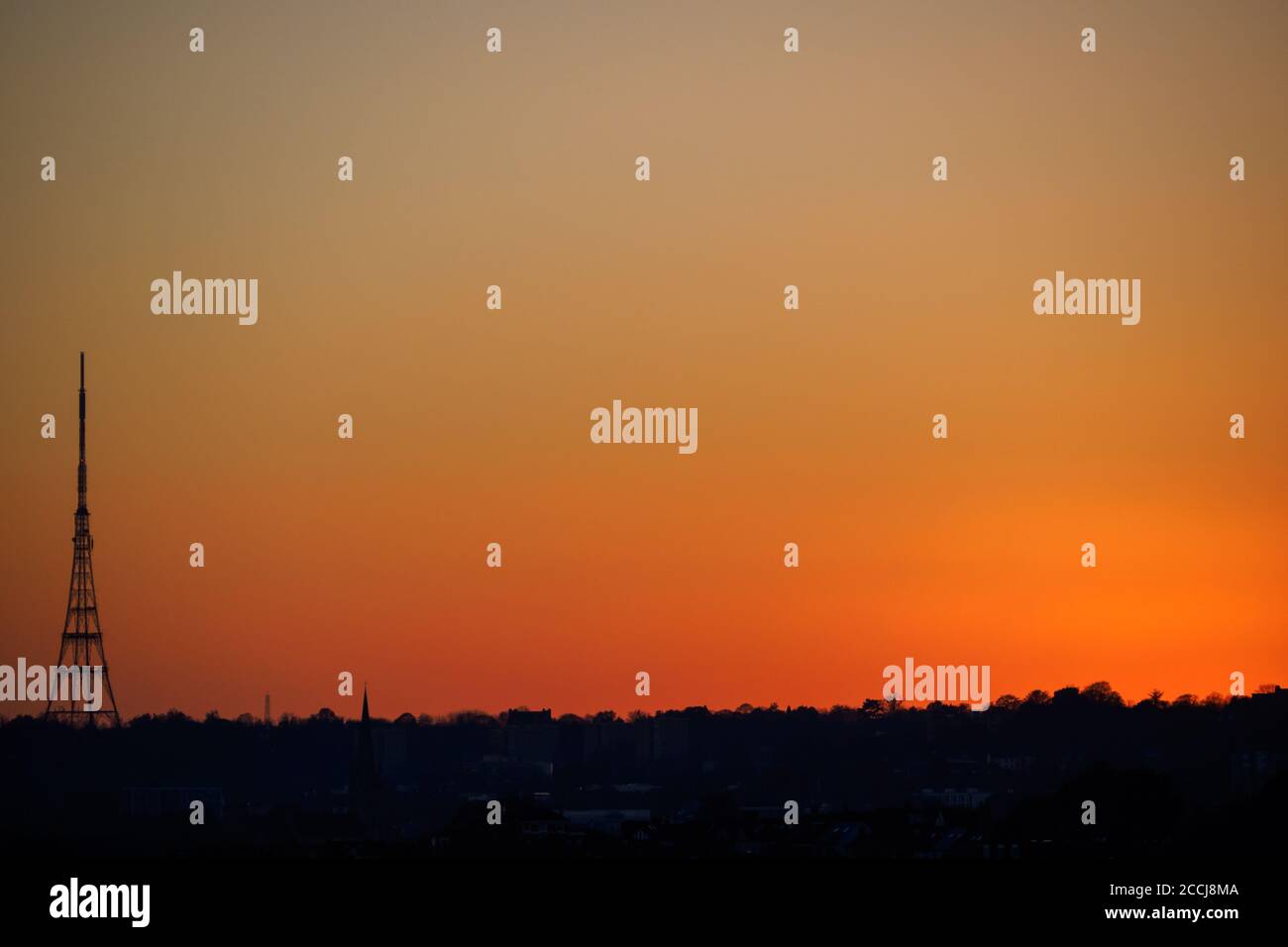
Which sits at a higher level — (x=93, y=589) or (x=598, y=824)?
(x=93, y=589)

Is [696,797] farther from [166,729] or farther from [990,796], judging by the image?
[166,729]

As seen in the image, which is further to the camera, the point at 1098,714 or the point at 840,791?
the point at 1098,714
